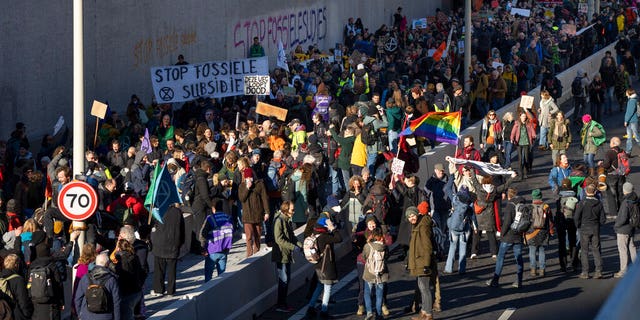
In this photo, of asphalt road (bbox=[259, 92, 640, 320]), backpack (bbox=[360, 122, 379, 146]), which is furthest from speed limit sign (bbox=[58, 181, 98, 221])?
backpack (bbox=[360, 122, 379, 146])

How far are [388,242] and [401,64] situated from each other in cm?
1942

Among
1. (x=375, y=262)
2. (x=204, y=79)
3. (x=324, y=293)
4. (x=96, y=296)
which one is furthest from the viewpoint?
(x=204, y=79)

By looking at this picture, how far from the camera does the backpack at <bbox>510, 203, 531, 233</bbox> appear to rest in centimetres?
1505

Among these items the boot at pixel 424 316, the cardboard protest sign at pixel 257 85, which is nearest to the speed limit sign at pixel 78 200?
the boot at pixel 424 316

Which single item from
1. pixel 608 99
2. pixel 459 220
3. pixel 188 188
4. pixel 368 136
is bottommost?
pixel 459 220

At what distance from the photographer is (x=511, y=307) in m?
14.4

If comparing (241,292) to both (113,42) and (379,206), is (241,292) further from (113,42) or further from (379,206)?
(113,42)

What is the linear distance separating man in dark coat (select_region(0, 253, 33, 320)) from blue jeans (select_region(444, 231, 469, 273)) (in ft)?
21.4

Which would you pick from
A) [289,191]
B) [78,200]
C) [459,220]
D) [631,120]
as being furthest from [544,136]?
[78,200]

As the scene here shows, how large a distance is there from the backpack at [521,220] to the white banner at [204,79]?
383 inches

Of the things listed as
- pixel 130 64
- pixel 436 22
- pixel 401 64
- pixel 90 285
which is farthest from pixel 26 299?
pixel 436 22

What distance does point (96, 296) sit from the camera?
34.3 feet

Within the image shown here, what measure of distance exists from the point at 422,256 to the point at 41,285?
4.15m

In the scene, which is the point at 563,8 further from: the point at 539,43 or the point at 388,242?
the point at 388,242
